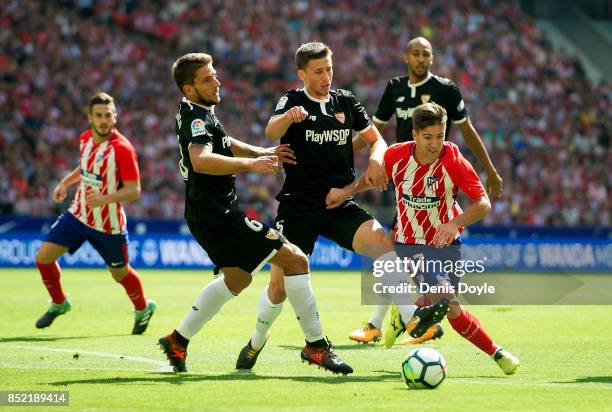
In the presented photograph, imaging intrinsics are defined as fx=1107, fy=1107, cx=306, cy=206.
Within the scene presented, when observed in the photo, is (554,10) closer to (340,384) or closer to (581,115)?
(581,115)

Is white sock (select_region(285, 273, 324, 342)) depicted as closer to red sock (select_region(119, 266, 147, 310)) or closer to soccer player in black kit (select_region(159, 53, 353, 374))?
soccer player in black kit (select_region(159, 53, 353, 374))

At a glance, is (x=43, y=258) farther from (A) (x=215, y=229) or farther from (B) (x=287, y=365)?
(A) (x=215, y=229)

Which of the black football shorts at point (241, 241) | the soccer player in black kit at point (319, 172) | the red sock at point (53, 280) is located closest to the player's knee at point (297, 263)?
the black football shorts at point (241, 241)

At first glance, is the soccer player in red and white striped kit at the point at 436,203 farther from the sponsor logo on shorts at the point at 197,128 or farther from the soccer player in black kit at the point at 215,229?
the sponsor logo on shorts at the point at 197,128

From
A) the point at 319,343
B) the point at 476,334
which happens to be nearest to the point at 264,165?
the point at 319,343

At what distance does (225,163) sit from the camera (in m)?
7.86

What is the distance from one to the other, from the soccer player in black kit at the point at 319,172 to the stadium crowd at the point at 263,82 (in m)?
16.0

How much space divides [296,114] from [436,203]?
1319mm

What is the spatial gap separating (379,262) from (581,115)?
24.4 metres

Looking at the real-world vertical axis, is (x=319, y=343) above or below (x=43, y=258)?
below

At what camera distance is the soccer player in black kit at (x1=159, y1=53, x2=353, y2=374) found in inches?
323

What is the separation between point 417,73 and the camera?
1097 centimetres

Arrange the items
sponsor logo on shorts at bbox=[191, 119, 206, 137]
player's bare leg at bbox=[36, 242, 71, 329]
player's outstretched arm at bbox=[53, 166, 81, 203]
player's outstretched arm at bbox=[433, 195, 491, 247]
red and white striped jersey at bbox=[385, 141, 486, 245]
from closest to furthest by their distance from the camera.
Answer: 1. player's outstretched arm at bbox=[433, 195, 491, 247]
2. sponsor logo on shorts at bbox=[191, 119, 206, 137]
3. red and white striped jersey at bbox=[385, 141, 486, 245]
4. player's bare leg at bbox=[36, 242, 71, 329]
5. player's outstretched arm at bbox=[53, 166, 81, 203]

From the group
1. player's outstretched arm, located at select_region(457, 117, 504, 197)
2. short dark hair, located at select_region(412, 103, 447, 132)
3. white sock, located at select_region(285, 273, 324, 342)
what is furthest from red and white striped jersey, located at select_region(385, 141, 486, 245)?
player's outstretched arm, located at select_region(457, 117, 504, 197)
